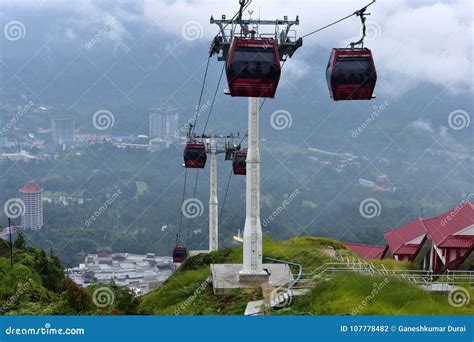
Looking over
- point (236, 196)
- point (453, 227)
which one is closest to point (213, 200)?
point (453, 227)

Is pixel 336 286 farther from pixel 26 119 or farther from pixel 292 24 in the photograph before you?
pixel 26 119

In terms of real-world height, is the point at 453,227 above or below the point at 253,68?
below

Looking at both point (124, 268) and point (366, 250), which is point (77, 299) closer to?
point (366, 250)

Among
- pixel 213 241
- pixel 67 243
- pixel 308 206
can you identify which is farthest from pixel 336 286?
pixel 308 206

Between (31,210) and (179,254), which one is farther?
(31,210)

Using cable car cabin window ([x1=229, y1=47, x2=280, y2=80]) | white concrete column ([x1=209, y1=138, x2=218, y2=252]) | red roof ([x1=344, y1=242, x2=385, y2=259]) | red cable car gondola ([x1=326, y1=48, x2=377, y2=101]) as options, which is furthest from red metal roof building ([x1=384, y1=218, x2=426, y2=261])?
cable car cabin window ([x1=229, y1=47, x2=280, y2=80])

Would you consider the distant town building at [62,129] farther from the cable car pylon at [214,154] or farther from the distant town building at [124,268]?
the cable car pylon at [214,154]

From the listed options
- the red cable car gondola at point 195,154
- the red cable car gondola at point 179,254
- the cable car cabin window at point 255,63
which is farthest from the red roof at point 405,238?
the cable car cabin window at point 255,63
